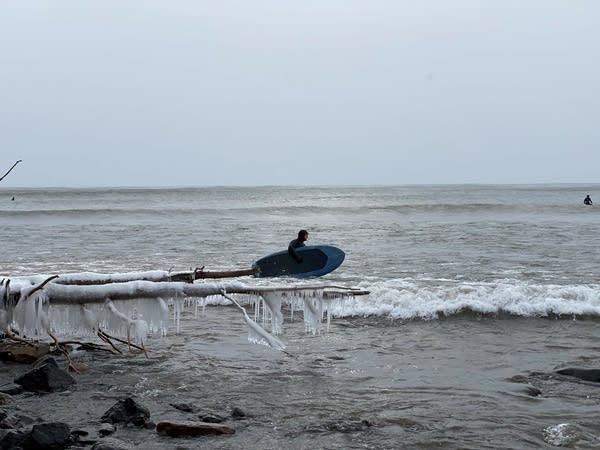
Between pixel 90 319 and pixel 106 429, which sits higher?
pixel 90 319

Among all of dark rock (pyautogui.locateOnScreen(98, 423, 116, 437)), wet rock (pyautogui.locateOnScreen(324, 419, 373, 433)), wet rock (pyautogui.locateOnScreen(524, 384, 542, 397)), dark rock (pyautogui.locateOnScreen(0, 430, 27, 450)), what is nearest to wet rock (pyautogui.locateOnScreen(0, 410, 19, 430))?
dark rock (pyautogui.locateOnScreen(0, 430, 27, 450))

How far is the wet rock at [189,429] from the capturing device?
651 cm

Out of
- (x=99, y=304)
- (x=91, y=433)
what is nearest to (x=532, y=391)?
(x=91, y=433)

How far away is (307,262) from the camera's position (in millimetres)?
13914

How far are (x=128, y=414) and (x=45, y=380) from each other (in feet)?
6.22

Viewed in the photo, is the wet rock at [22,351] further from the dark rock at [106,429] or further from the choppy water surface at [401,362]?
the dark rock at [106,429]

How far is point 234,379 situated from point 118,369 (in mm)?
1875

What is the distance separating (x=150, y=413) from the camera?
722 centimetres

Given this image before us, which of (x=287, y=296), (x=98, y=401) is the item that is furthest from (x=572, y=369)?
(x=98, y=401)

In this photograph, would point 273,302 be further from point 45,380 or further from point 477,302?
point 477,302

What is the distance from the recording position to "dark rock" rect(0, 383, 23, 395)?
25.8ft

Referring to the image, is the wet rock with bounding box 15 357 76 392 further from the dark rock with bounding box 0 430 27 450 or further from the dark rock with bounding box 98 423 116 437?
the dark rock with bounding box 0 430 27 450

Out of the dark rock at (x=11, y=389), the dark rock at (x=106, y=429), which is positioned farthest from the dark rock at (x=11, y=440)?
the dark rock at (x=11, y=389)

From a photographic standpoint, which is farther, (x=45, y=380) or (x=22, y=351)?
(x=22, y=351)
